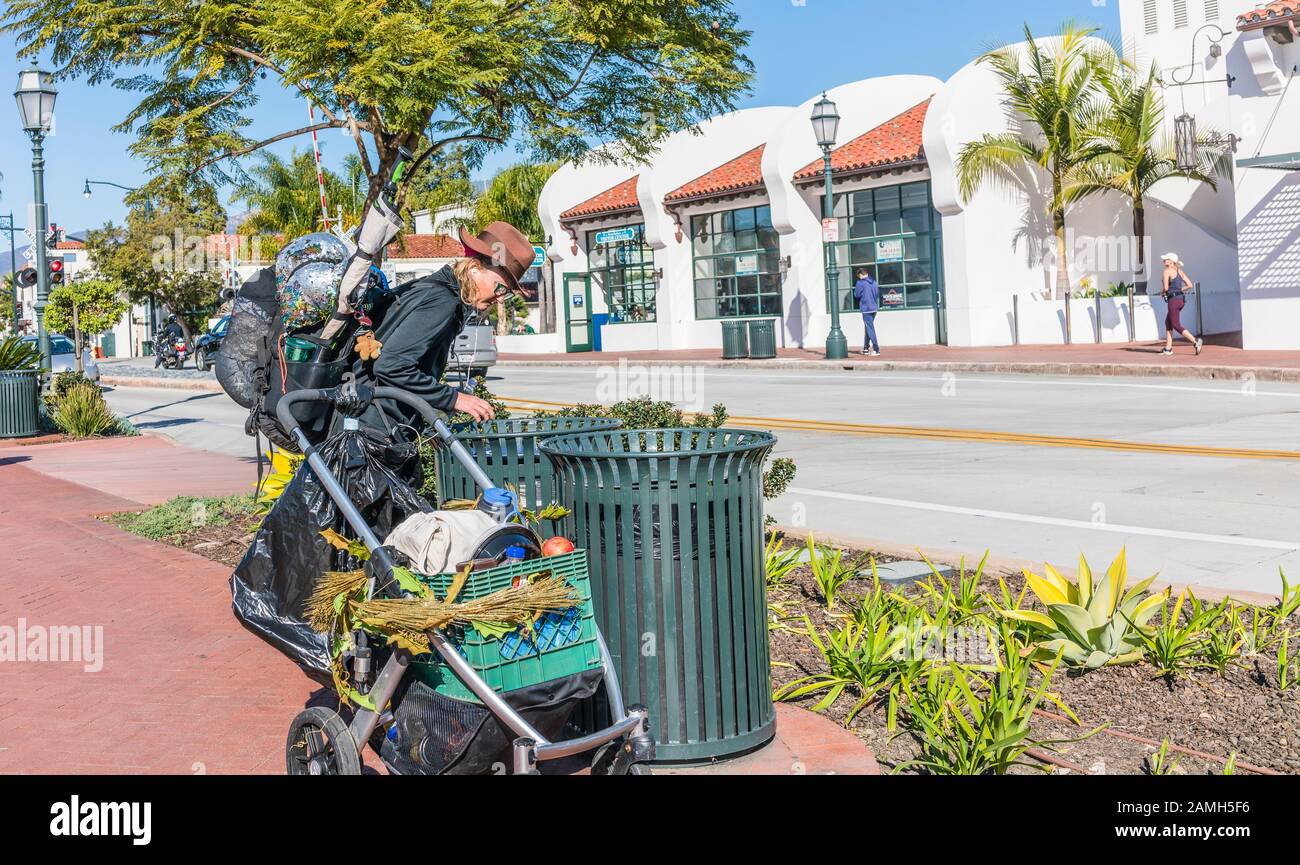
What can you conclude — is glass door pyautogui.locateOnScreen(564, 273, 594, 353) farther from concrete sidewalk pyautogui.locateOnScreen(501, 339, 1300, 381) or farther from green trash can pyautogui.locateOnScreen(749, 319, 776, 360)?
green trash can pyautogui.locateOnScreen(749, 319, 776, 360)

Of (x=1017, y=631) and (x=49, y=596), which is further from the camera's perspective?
(x=49, y=596)

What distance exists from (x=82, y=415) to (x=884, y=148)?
1982 cm

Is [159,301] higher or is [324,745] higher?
[159,301]

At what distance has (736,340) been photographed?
2811 cm

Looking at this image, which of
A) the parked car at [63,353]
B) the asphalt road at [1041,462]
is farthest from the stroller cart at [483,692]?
the parked car at [63,353]

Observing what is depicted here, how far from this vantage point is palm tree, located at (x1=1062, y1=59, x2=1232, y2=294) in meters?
26.9

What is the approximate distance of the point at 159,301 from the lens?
52.5 metres

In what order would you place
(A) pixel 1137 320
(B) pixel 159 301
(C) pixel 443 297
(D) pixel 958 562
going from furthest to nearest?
1. (B) pixel 159 301
2. (A) pixel 1137 320
3. (D) pixel 958 562
4. (C) pixel 443 297

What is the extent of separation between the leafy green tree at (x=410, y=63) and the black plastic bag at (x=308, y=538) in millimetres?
5065

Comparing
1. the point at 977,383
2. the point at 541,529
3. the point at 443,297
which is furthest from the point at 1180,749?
the point at 977,383

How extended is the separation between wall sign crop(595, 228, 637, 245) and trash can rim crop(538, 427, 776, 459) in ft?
110

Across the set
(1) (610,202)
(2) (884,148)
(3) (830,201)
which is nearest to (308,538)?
(3) (830,201)
